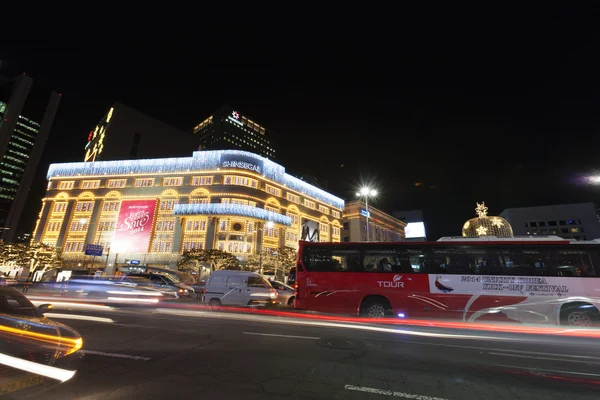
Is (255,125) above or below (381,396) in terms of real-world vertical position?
above

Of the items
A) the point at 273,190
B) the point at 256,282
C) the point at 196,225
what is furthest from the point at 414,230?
the point at 256,282

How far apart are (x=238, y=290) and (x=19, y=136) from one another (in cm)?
13021

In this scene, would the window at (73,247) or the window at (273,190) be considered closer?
the window at (73,247)

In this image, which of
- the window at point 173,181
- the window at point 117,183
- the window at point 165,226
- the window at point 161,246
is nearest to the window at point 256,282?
the window at point 161,246

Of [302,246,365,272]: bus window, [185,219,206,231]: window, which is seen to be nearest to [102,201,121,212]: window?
[185,219,206,231]: window

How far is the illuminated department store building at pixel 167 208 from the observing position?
4941 cm

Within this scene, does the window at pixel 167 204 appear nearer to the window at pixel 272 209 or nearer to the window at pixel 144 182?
the window at pixel 144 182

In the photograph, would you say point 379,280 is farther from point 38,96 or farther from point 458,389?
point 38,96

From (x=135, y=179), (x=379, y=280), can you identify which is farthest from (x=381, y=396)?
(x=135, y=179)

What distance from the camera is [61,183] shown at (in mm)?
58125

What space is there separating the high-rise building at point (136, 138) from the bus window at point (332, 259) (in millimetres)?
80473

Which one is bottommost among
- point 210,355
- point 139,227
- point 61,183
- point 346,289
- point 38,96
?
point 210,355

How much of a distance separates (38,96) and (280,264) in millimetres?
115738

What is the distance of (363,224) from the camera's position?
8131cm
